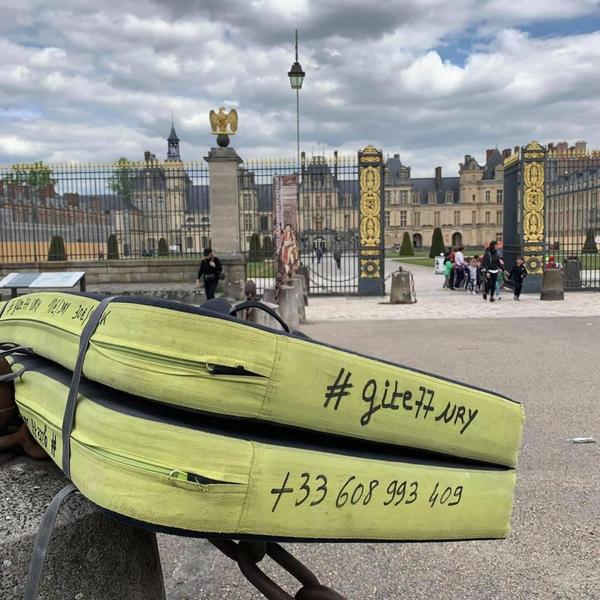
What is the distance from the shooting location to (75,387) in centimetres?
140

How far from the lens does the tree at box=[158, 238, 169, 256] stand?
17094 mm

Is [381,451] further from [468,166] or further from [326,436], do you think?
[468,166]

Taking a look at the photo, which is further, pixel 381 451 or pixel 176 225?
pixel 176 225

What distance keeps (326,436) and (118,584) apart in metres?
0.71

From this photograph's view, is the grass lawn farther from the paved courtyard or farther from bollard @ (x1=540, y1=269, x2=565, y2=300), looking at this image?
the paved courtyard

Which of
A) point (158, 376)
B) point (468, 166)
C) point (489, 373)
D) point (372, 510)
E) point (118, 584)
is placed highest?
point (468, 166)

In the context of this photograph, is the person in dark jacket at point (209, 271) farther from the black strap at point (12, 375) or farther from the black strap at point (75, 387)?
the black strap at point (75, 387)

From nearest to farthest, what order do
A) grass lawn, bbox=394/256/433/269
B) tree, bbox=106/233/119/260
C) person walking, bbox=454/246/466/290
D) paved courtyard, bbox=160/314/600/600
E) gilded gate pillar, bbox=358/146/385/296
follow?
1. paved courtyard, bbox=160/314/600/600
2. tree, bbox=106/233/119/260
3. gilded gate pillar, bbox=358/146/385/296
4. person walking, bbox=454/246/466/290
5. grass lawn, bbox=394/256/433/269

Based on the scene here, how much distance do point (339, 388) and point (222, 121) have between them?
14.4 meters

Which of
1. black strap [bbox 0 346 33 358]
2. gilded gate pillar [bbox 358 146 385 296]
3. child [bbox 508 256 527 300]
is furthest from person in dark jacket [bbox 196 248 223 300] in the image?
black strap [bbox 0 346 33 358]

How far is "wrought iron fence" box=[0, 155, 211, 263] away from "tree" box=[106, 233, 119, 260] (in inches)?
1.1

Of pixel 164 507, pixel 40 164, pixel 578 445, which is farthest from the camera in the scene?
pixel 40 164

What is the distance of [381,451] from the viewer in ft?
4.92

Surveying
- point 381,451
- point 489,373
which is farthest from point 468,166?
point 381,451
